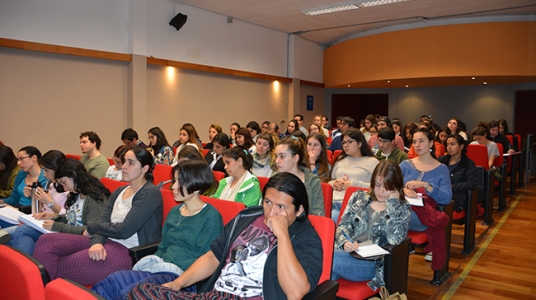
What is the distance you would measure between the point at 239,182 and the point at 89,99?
5296 mm

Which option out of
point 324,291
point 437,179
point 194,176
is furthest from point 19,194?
point 437,179

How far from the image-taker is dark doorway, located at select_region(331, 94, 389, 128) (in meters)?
15.4

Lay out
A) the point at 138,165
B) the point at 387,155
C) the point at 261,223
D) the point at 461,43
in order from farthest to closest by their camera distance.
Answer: the point at 461,43
the point at 387,155
the point at 138,165
the point at 261,223

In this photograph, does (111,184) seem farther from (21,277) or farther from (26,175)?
(21,277)

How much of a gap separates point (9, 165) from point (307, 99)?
10.2 metres

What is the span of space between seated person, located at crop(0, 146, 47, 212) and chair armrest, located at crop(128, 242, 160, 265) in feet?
6.45

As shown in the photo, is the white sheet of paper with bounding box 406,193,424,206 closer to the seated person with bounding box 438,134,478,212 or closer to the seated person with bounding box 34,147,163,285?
the seated person with bounding box 438,134,478,212

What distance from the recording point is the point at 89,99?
7.66 metres

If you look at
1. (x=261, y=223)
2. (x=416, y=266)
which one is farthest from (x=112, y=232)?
(x=416, y=266)

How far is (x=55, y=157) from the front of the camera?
11.7 ft

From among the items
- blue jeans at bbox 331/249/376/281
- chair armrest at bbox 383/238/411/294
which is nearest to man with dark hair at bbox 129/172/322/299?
Answer: blue jeans at bbox 331/249/376/281

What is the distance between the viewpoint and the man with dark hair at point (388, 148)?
A: 16.0ft

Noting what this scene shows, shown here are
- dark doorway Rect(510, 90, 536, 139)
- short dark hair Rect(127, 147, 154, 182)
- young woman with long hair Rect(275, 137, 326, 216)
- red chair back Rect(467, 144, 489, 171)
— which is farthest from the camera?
dark doorway Rect(510, 90, 536, 139)

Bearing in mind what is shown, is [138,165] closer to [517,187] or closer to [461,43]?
[517,187]
